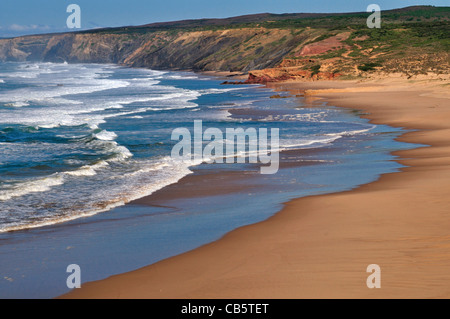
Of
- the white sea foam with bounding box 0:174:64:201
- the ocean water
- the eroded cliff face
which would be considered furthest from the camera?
the eroded cliff face

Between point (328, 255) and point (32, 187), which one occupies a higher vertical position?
point (32, 187)

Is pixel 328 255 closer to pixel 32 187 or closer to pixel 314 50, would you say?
pixel 32 187

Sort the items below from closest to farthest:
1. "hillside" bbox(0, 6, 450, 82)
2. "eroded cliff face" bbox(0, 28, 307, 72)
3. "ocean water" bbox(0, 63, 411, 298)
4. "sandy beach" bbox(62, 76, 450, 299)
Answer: "sandy beach" bbox(62, 76, 450, 299)
"ocean water" bbox(0, 63, 411, 298)
"hillside" bbox(0, 6, 450, 82)
"eroded cliff face" bbox(0, 28, 307, 72)

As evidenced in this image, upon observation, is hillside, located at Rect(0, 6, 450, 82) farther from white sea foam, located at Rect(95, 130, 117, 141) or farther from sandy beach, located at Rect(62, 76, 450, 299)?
sandy beach, located at Rect(62, 76, 450, 299)

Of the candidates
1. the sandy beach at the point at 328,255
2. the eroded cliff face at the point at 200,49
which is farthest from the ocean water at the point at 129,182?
the eroded cliff face at the point at 200,49

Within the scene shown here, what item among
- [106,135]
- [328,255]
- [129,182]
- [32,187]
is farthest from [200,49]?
Answer: [328,255]

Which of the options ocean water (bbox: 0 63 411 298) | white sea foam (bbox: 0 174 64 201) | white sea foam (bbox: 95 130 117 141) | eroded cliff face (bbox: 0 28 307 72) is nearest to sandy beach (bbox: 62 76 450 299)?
ocean water (bbox: 0 63 411 298)
